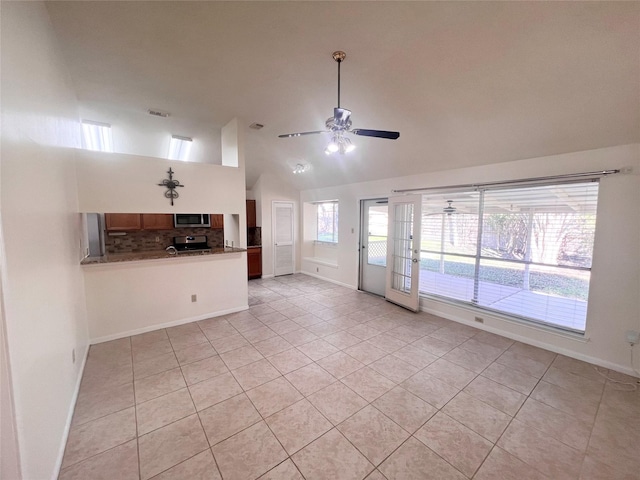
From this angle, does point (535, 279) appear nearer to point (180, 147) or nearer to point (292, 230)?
point (292, 230)

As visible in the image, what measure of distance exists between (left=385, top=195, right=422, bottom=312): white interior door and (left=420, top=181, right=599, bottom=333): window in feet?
0.94

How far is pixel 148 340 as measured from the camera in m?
3.26

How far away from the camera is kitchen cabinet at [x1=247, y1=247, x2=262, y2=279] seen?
6.34 meters

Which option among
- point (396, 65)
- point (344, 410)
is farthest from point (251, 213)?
point (344, 410)

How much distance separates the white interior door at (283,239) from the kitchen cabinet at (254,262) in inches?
15.4

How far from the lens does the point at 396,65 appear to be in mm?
2371

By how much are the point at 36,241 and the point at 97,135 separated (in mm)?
4656

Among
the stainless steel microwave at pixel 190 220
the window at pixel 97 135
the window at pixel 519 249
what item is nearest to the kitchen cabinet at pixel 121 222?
the stainless steel microwave at pixel 190 220

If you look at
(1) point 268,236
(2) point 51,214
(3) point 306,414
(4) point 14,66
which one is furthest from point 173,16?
(1) point 268,236

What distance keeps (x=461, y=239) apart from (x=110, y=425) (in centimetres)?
474

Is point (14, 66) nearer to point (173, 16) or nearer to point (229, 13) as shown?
point (173, 16)

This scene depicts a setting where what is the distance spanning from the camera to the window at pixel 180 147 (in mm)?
4843

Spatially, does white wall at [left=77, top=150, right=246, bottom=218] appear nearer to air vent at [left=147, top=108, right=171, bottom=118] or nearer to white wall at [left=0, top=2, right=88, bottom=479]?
air vent at [left=147, top=108, right=171, bottom=118]

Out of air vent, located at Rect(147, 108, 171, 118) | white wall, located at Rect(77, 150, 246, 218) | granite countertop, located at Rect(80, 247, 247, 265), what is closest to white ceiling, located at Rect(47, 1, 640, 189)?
air vent, located at Rect(147, 108, 171, 118)
